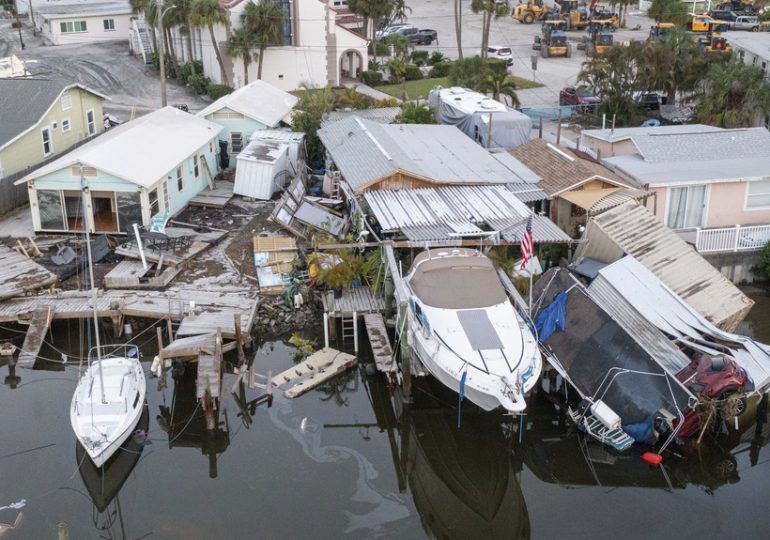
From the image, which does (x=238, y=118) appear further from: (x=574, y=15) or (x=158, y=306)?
(x=574, y=15)

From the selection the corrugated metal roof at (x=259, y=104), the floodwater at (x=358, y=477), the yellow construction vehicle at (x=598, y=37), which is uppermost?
the yellow construction vehicle at (x=598, y=37)

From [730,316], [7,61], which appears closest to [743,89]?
[730,316]

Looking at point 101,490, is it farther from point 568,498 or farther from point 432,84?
point 432,84

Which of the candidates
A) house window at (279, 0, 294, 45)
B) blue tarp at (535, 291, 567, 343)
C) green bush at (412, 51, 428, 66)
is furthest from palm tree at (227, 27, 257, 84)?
blue tarp at (535, 291, 567, 343)

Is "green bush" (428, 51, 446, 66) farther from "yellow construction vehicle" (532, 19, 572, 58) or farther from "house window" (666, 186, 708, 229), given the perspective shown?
"house window" (666, 186, 708, 229)

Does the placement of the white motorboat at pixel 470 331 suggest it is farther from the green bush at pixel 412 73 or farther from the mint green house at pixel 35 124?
the green bush at pixel 412 73

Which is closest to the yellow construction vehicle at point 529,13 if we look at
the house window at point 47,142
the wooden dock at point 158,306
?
the house window at point 47,142
